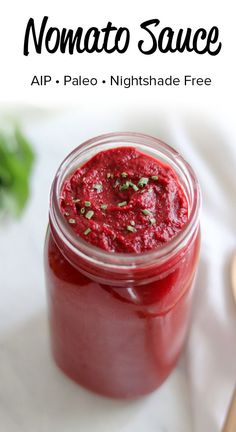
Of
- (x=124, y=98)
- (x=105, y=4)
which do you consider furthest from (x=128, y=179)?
(x=105, y=4)

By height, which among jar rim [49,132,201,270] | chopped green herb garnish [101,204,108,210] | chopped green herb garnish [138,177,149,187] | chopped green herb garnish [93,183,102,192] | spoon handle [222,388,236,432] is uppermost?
chopped green herb garnish [138,177,149,187]

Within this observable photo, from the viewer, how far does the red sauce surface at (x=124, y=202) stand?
1.06 metres

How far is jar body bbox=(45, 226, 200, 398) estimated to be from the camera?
3.52 ft

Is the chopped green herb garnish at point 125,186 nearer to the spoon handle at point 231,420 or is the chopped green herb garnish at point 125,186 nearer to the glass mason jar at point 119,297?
the glass mason jar at point 119,297

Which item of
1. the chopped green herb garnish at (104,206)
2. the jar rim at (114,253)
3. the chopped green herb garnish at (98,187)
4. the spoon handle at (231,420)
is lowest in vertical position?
the spoon handle at (231,420)

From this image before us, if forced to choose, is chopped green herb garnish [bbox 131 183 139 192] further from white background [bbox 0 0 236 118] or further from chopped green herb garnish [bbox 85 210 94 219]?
white background [bbox 0 0 236 118]

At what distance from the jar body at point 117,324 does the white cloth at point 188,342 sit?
0.04 m

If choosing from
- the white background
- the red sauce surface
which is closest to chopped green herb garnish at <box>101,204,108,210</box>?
the red sauce surface

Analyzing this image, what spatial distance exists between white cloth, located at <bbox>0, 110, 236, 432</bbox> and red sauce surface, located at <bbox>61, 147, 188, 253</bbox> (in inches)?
11.3

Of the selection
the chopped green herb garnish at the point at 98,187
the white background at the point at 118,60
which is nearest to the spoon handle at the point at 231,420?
the chopped green herb garnish at the point at 98,187

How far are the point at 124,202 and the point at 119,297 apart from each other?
141 mm

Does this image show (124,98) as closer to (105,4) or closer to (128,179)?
(105,4)

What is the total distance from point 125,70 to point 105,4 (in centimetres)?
14

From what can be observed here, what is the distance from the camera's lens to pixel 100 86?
1576mm
